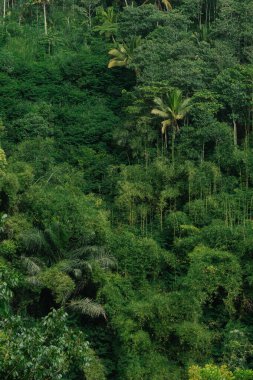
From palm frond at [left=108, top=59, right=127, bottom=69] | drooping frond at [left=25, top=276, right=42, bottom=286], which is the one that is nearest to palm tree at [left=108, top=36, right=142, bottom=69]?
palm frond at [left=108, top=59, right=127, bottom=69]

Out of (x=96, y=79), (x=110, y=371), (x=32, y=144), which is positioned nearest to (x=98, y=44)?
(x=96, y=79)

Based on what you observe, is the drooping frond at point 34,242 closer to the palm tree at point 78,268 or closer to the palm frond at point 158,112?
the palm tree at point 78,268

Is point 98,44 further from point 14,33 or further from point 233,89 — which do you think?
Answer: point 233,89

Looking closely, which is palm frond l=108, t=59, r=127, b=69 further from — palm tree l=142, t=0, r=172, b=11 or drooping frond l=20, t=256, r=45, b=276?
drooping frond l=20, t=256, r=45, b=276

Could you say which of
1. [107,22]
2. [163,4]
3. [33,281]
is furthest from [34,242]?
[163,4]

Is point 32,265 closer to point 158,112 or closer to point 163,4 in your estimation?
point 158,112

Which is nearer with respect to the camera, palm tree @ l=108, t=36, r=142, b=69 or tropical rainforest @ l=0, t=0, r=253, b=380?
tropical rainforest @ l=0, t=0, r=253, b=380
